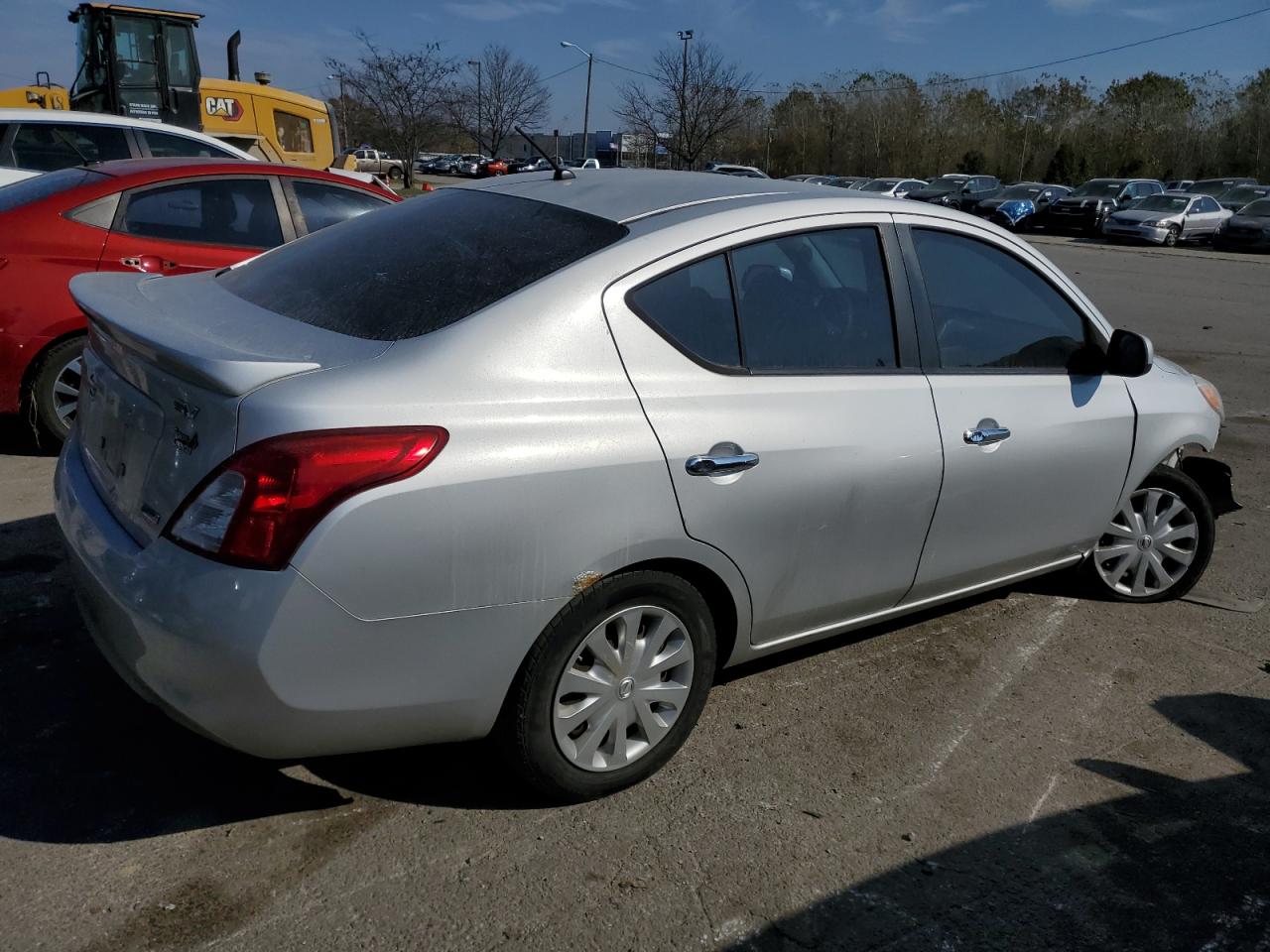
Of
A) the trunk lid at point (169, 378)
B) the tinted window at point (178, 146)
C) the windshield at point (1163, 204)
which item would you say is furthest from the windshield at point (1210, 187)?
the trunk lid at point (169, 378)

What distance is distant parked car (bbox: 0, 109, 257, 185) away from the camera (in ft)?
29.7

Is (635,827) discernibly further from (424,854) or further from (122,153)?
(122,153)

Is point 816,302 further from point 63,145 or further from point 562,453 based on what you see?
point 63,145

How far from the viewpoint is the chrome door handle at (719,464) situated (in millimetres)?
2887

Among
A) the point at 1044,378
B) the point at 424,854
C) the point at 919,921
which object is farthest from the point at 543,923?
the point at 1044,378

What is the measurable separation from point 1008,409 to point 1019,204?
3595 centimetres

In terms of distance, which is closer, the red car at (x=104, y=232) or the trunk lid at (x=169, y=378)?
the trunk lid at (x=169, y=378)

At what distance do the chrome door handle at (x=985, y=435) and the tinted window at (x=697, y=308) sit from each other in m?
0.95

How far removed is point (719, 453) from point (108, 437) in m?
1.64

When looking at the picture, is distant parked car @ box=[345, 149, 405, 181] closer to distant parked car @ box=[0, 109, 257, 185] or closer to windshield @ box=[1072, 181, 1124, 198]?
windshield @ box=[1072, 181, 1124, 198]

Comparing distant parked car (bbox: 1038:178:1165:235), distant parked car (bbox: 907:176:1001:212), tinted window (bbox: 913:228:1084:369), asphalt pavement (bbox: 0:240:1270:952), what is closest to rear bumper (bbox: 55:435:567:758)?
asphalt pavement (bbox: 0:240:1270:952)

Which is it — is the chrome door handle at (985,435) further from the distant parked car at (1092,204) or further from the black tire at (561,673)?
the distant parked car at (1092,204)

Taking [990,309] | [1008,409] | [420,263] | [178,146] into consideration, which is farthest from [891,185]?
[420,263]

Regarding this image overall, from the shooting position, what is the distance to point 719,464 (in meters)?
2.94
